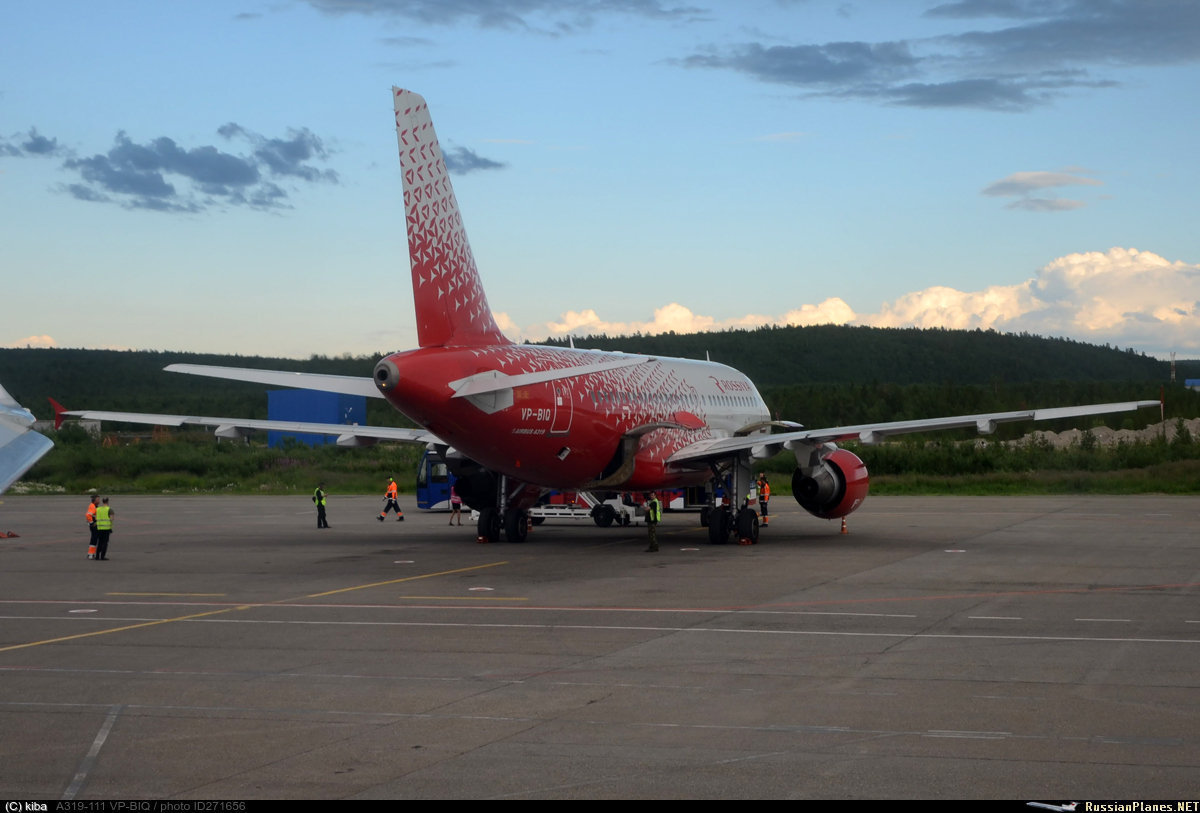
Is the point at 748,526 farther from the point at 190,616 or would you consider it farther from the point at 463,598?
the point at 190,616

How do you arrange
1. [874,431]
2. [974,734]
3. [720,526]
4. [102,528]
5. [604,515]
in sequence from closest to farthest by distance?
[974,734] < [102,528] < [874,431] < [720,526] < [604,515]

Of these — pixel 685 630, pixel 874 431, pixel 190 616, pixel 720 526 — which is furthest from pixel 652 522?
pixel 190 616

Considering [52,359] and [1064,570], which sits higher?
[52,359]

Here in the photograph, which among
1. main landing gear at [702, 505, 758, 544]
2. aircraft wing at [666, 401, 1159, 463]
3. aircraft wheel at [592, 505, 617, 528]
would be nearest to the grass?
aircraft wheel at [592, 505, 617, 528]

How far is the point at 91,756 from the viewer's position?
30.9 ft

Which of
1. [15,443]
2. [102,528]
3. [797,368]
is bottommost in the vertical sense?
[102,528]

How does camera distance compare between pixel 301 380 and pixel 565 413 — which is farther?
pixel 565 413

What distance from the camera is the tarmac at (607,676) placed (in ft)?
28.7

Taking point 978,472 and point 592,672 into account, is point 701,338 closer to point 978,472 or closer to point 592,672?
point 978,472

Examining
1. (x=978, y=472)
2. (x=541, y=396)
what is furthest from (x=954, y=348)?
(x=541, y=396)

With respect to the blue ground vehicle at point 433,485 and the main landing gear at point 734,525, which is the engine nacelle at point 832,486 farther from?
the blue ground vehicle at point 433,485

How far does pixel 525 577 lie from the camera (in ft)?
73.2

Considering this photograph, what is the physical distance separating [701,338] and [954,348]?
3312cm

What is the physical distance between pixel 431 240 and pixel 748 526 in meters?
10.3
